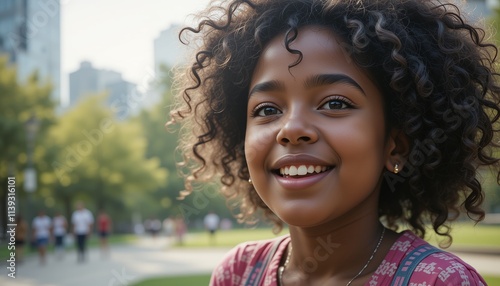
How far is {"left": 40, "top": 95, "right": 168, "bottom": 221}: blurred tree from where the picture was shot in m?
26.2

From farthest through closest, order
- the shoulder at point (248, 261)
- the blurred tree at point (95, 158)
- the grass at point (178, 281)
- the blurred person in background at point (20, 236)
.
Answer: the blurred tree at point (95, 158), the blurred person in background at point (20, 236), the grass at point (178, 281), the shoulder at point (248, 261)

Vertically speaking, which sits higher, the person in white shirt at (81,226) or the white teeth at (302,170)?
the white teeth at (302,170)

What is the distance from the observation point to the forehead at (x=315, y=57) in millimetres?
1953

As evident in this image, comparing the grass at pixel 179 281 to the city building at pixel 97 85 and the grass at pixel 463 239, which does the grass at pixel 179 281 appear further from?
the city building at pixel 97 85

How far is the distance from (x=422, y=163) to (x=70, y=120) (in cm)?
2798

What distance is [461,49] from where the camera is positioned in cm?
208

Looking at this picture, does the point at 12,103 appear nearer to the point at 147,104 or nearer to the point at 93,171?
the point at 93,171

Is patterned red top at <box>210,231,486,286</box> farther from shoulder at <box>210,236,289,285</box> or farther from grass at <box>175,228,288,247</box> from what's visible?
grass at <box>175,228,288,247</box>

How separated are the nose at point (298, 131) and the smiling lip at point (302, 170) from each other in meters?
0.05

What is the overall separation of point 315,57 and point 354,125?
0.91 feet

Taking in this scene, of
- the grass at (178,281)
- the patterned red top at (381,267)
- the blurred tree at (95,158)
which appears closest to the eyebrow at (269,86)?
the patterned red top at (381,267)

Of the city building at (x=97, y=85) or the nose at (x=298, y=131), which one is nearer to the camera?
the nose at (x=298, y=131)

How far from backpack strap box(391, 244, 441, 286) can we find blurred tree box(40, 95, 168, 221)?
24.1 m

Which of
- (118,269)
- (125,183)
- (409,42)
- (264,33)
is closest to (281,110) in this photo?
(264,33)
